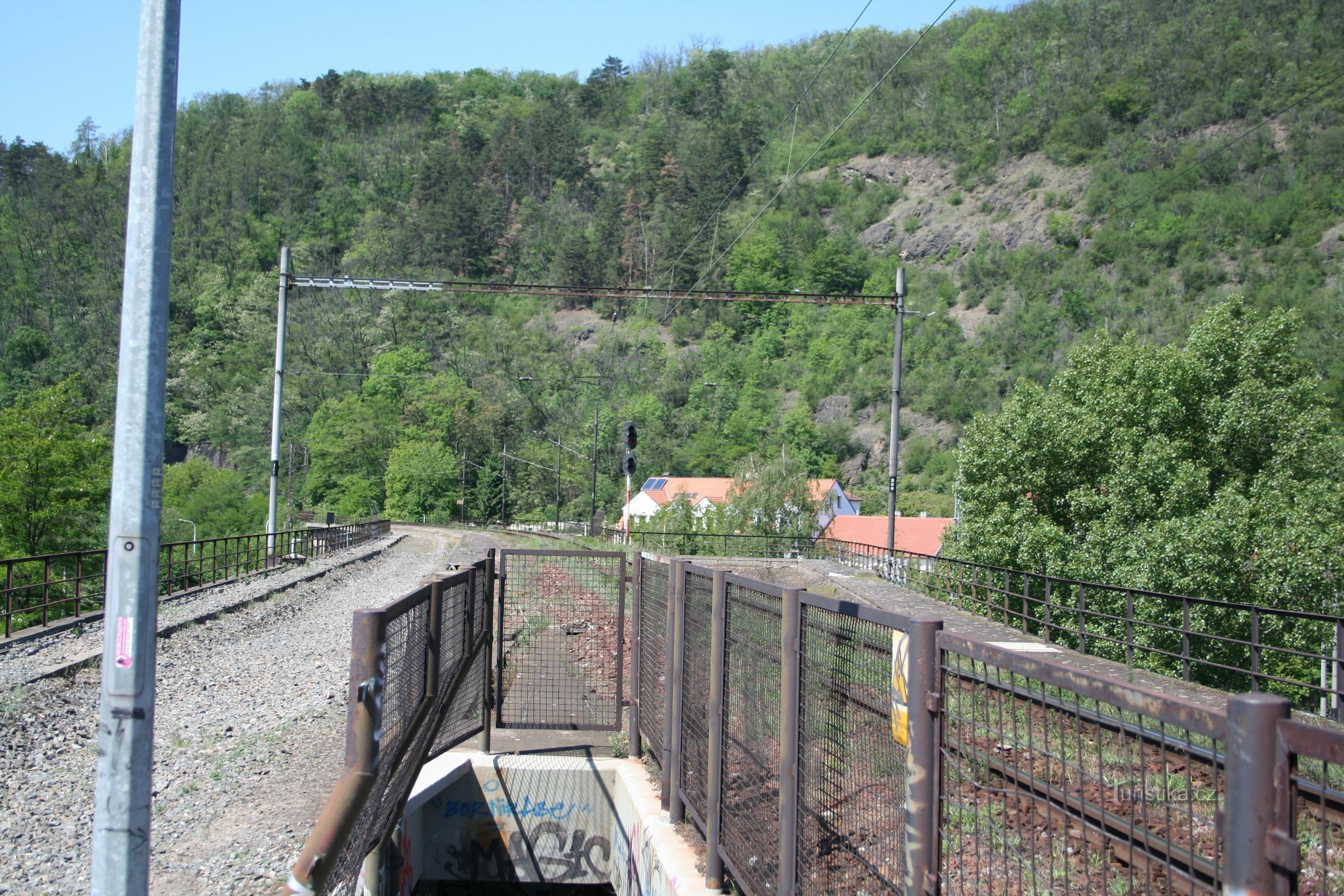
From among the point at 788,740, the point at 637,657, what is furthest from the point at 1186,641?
the point at 788,740

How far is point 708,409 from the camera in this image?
131 metres

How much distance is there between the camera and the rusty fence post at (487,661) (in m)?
8.27

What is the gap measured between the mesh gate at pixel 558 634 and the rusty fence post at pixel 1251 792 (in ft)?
23.4

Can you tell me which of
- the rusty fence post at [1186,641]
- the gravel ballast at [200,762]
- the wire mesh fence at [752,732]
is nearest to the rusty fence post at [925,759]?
the wire mesh fence at [752,732]

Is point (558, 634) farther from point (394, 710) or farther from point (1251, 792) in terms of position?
point (1251, 792)

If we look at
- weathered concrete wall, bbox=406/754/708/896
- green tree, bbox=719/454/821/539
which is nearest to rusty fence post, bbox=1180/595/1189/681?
weathered concrete wall, bbox=406/754/708/896

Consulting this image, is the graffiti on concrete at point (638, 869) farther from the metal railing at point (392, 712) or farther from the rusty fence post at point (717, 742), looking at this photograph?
the metal railing at point (392, 712)

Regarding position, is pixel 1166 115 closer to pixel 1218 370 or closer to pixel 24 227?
pixel 1218 370

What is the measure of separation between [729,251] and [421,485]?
43443mm

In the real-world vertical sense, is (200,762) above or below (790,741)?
below

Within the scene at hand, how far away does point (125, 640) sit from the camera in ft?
13.4

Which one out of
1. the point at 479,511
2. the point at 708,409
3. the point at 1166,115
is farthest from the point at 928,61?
the point at 479,511

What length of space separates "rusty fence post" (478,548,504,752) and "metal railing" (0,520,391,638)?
28.4 ft

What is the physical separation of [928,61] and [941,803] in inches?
8431
